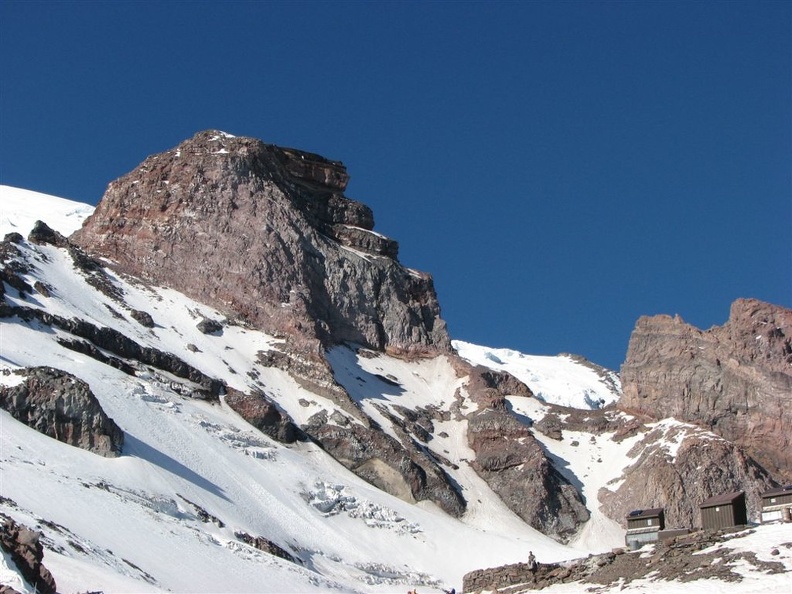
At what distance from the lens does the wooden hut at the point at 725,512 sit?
4659 cm

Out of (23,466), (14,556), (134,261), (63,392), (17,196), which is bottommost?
(14,556)

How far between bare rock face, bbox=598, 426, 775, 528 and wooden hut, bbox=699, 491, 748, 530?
151 feet

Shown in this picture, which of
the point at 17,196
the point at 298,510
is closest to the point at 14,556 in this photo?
the point at 298,510

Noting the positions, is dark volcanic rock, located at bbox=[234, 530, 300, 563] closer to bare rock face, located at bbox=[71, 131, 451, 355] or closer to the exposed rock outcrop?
the exposed rock outcrop

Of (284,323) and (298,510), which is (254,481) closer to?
(298,510)

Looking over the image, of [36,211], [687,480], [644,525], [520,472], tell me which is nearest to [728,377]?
[687,480]

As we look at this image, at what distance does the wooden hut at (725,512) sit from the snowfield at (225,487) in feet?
29.8

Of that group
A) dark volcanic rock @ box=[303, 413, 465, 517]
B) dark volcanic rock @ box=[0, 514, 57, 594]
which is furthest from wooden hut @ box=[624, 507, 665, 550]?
dark volcanic rock @ box=[303, 413, 465, 517]

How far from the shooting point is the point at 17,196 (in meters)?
174

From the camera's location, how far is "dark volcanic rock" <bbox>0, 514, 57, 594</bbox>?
1145 inches

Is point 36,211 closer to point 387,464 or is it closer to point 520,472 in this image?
point 387,464

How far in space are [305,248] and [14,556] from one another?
95.2 meters

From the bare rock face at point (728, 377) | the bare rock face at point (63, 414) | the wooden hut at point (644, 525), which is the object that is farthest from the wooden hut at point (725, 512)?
the bare rock face at point (728, 377)

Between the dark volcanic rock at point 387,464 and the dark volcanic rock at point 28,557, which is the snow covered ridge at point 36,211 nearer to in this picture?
the dark volcanic rock at point 387,464
